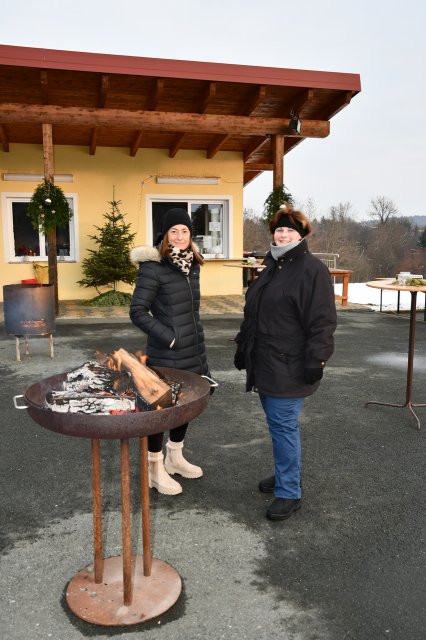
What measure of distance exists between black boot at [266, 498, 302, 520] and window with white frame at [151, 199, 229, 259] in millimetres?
10881

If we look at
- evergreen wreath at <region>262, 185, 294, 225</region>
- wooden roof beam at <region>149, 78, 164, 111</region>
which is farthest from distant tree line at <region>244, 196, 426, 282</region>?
wooden roof beam at <region>149, 78, 164, 111</region>

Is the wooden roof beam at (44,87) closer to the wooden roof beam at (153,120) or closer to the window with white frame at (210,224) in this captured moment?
the wooden roof beam at (153,120)

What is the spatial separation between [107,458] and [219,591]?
157cm

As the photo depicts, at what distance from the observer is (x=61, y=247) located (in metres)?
12.9

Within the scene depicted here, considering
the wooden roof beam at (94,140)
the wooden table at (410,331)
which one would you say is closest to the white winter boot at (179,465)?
the wooden table at (410,331)

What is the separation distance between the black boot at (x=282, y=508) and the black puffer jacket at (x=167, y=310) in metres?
0.84

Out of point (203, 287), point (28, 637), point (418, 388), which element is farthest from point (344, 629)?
point (203, 287)

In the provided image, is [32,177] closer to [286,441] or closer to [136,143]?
[136,143]

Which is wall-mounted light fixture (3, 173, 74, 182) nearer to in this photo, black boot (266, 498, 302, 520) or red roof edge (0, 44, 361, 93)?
red roof edge (0, 44, 361, 93)

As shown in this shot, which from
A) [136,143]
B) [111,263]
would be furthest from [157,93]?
[111,263]

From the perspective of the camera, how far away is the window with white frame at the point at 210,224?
531 inches

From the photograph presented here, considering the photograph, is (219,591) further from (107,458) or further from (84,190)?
(84,190)

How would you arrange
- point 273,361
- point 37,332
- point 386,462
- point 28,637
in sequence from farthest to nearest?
point 37,332 < point 386,462 < point 273,361 < point 28,637

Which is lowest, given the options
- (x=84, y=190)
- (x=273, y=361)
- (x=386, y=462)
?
(x=386, y=462)
